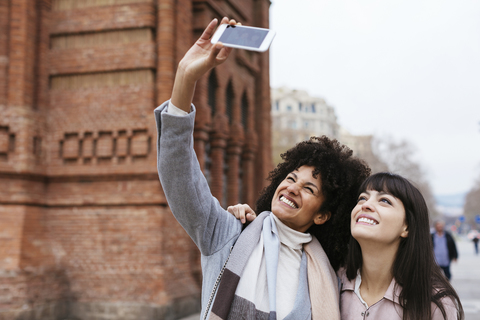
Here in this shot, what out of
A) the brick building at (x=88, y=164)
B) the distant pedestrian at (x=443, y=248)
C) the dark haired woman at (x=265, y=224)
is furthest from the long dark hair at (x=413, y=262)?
the distant pedestrian at (x=443, y=248)

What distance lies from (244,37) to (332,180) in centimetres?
111

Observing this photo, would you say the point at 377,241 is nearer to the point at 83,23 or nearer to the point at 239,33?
the point at 239,33

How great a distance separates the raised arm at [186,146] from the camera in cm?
211

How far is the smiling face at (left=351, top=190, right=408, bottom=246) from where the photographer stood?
2.52m

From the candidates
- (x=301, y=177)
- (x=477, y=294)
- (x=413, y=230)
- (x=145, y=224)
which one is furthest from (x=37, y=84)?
(x=477, y=294)

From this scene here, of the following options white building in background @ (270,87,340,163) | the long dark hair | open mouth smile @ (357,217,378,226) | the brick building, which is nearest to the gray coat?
open mouth smile @ (357,217,378,226)

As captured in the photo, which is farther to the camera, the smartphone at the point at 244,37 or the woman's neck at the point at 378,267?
the woman's neck at the point at 378,267

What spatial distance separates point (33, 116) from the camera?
7664 mm

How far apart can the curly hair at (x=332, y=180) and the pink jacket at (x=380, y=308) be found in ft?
1.01

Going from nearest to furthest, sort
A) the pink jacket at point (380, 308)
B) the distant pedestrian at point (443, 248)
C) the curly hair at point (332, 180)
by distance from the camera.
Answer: the pink jacket at point (380, 308) → the curly hair at point (332, 180) → the distant pedestrian at point (443, 248)

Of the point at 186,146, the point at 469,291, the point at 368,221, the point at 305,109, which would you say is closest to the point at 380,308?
the point at 368,221

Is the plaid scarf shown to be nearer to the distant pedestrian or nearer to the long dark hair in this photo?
the long dark hair

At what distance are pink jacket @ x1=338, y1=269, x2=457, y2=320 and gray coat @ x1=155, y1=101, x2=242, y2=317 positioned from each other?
2.49 ft

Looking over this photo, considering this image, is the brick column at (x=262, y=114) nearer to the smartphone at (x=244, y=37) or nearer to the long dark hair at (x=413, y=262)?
the long dark hair at (x=413, y=262)
